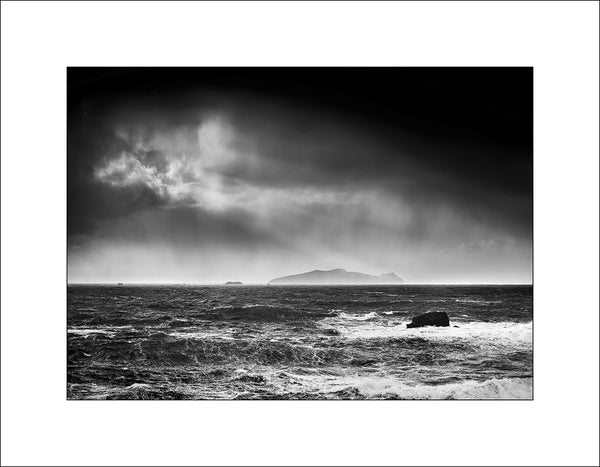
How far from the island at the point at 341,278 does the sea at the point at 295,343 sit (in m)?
0.09

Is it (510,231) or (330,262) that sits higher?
(510,231)

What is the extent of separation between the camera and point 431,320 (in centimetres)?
506

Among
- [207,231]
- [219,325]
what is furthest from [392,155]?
[219,325]

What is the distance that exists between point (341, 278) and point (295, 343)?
872 mm

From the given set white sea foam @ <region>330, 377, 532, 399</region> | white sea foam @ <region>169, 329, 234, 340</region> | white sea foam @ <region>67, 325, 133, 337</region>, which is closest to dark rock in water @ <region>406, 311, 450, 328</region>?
white sea foam @ <region>330, 377, 532, 399</region>

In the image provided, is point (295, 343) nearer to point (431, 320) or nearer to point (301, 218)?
point (301, 218)

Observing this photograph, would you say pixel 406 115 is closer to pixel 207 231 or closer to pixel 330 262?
pixel 330 262

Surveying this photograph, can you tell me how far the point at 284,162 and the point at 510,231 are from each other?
2616 mm

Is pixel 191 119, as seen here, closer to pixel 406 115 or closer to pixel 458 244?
pixel 406 115

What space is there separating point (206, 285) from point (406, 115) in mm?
2949

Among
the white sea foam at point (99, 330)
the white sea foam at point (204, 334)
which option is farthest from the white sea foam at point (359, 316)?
the white sea foam at point (99, 330)

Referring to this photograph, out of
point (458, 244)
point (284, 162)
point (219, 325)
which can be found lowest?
point (219, 325)

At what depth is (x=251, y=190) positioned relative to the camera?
501cm

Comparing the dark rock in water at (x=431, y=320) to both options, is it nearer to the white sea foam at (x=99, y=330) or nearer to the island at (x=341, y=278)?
the island at (x=341, y=278)
